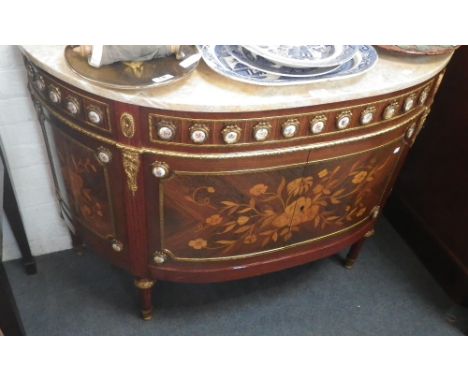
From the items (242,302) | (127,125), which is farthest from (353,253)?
(127,125)

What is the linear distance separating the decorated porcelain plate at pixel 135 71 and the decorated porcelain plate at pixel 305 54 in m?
0.11

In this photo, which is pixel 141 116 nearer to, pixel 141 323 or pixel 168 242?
pixel 168 242

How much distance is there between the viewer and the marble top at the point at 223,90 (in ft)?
2.13

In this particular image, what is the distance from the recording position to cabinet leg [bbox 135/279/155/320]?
95 cm

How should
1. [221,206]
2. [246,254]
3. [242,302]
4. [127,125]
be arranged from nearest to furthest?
[127,125] → [221,206] → [246,254] → [242,302]

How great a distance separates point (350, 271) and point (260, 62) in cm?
70

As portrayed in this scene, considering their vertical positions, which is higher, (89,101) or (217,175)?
(89,101)

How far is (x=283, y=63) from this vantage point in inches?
28.4

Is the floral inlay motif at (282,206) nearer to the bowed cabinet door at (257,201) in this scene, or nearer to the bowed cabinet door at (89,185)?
the bowed cabinet door at (257,201)

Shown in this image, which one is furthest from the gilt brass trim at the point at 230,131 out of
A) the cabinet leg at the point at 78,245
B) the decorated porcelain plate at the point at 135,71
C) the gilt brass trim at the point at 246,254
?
the cabinet leg at the point at 78,245

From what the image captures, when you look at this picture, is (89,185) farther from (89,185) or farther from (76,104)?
(76,104)

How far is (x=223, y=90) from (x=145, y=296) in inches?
21.1

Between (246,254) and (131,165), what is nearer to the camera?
(131,165)

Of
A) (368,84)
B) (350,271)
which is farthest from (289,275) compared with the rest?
(368,84)
